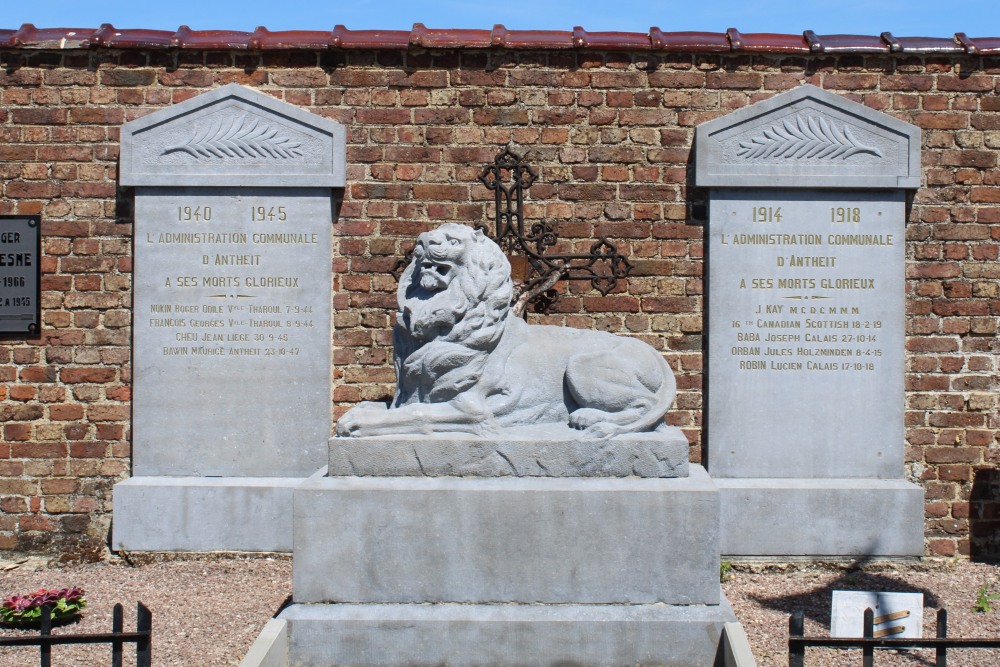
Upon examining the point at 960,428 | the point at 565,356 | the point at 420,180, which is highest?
the point at 420,180

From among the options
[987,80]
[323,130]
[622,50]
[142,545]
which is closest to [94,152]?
[323,130]

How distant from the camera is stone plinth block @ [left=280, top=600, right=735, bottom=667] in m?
4.02

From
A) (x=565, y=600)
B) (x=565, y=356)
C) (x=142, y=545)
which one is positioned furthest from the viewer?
(x=142, y=545)

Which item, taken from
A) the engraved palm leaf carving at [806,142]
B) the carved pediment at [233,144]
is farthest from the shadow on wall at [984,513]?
the carved pediment at [233,144]

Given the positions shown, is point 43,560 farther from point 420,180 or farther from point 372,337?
point 420,180

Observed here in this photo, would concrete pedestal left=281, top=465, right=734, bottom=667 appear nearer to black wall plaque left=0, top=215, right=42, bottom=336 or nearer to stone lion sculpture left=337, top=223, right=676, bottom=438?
stone lion sculpture left=337, top=223, right=676, bottom=438

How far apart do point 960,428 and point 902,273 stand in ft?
3.46

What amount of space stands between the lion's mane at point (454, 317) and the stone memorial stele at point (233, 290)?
1.81 m

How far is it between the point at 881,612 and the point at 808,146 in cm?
307

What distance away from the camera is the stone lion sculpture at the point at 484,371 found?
14.3ft

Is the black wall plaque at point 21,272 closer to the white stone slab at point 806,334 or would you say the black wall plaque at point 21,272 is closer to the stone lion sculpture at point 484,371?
the stone lion sculpture at point 484,371

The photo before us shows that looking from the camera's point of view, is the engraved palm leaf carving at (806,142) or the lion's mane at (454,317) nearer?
the lion's mane at (454,317)

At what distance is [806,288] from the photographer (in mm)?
6105

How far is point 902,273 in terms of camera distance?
6.09 m
